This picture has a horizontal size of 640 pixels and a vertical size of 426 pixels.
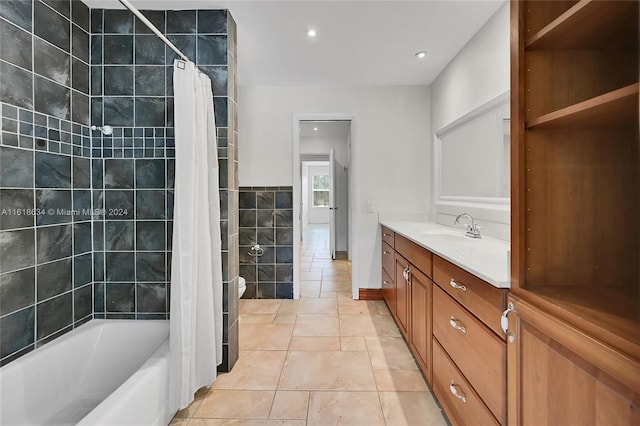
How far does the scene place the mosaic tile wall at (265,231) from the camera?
3.34 metres

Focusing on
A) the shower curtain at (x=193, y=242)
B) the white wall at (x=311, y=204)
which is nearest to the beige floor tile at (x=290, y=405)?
the shower curtain at (x=193, y=242)

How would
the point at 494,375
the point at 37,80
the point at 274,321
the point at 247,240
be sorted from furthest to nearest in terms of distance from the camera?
the point at 247,240
the point at 274,321
the point at 37,80
the point at 494,375

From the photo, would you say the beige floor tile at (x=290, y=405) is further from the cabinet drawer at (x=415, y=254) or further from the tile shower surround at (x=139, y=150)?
the cabinet drawer at (x=415, y=254)

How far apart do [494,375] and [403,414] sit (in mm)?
739

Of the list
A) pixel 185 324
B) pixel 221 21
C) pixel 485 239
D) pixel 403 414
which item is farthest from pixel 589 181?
pixel 221 21

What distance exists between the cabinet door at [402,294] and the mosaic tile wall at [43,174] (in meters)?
2.11

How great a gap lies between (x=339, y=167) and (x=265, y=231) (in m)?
2.91

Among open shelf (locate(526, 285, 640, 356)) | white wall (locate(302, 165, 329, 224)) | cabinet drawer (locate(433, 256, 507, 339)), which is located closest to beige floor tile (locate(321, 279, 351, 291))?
cabinet drawer (locate(433, 256, 507, 339))

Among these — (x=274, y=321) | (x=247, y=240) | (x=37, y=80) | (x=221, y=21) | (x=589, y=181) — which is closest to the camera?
(x=589, y=181)

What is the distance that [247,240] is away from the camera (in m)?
3.34

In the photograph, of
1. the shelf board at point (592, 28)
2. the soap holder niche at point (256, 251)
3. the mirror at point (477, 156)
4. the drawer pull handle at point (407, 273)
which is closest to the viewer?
the shelf board at point (592, 28)

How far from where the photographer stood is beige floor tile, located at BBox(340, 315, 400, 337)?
2.57 meters

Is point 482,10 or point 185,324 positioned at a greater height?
point 482,10

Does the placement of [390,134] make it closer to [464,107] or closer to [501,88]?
[464,107]
